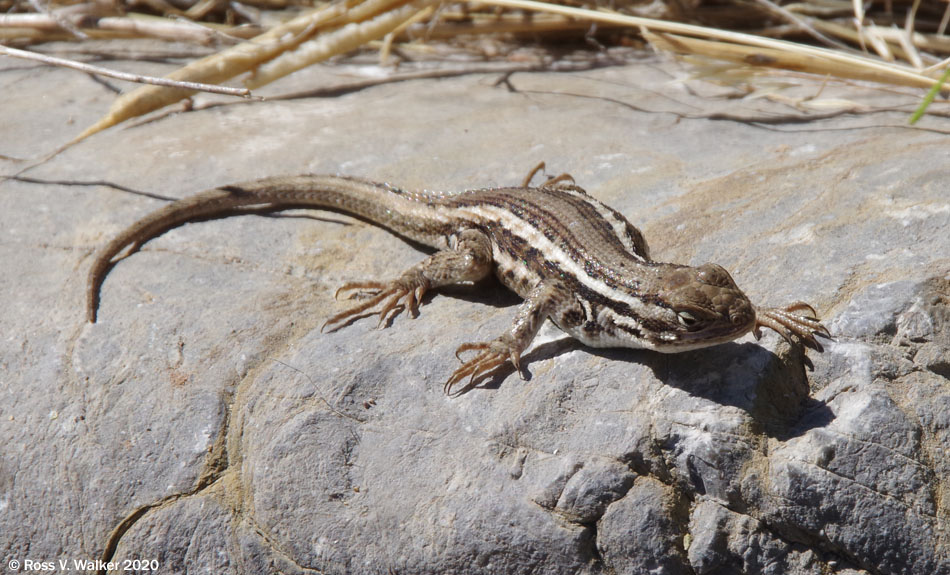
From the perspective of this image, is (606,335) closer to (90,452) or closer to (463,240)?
(463,240)

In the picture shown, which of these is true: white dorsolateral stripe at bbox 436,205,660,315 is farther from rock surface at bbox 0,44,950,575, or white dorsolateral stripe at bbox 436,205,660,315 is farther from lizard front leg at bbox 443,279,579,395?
rock surface at bbox 0,44,950,575

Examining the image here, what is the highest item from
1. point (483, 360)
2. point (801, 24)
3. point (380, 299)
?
point (801, 24)

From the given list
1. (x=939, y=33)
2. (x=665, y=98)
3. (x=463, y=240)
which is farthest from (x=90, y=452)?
(x=939, y=33)

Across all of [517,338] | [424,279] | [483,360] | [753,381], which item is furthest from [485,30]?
[753,381]

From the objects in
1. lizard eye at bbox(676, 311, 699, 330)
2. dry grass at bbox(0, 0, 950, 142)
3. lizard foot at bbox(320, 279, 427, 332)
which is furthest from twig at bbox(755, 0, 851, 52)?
lizard foot at bbox(320, 279, 427, 332)

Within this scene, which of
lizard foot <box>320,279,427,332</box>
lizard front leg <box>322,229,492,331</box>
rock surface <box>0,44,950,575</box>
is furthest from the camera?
lizard front leg <box>322,229,492,331</box>

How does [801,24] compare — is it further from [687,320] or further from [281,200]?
[281,200]

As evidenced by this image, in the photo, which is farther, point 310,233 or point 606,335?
point 310,233
